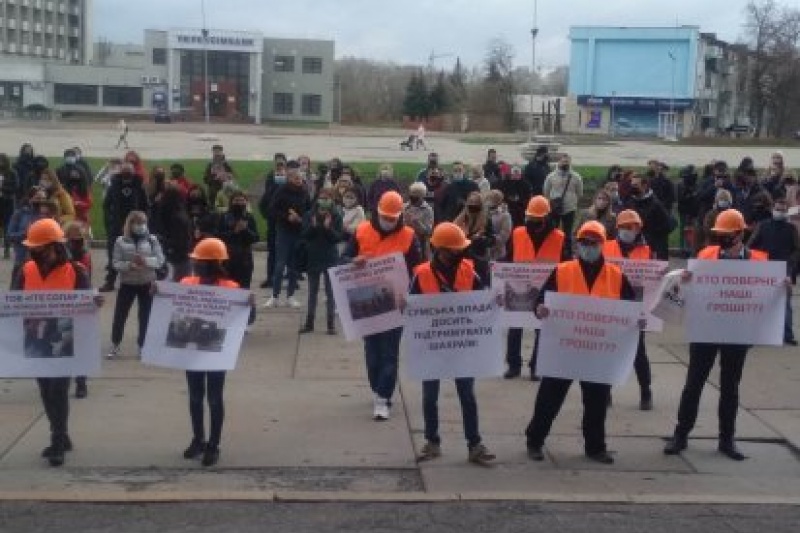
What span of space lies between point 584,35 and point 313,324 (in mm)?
99803

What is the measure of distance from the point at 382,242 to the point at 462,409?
6.26ft

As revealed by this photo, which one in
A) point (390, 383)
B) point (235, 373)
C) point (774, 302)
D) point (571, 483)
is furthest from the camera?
point (235, 373)

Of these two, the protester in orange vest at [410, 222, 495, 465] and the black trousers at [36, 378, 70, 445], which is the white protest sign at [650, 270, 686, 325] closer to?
the protester in orange vest at [410, 222, 495, 465]

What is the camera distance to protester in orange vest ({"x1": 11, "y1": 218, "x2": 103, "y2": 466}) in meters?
8.59

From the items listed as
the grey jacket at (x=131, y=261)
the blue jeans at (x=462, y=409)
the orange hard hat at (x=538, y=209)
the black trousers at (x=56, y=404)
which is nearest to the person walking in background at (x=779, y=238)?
the orange hard hat at (x=538, y=209)

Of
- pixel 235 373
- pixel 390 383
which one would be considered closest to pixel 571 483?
pixel 390 383

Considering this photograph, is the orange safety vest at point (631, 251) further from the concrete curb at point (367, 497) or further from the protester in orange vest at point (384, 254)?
the concrete curb at point (367, 497)

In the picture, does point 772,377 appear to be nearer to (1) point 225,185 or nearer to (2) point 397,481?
(2) point 397,481

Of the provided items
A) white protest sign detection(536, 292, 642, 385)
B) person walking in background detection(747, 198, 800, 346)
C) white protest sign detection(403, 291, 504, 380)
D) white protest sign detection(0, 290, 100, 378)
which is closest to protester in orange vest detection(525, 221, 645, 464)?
white protest sign detection(536, 292, 642, 385)

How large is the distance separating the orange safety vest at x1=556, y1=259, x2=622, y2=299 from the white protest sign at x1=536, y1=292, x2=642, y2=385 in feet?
0.37

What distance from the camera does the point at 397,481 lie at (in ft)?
27.8

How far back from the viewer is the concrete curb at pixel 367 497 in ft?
25.7

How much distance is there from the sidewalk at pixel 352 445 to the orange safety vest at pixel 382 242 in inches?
56.1

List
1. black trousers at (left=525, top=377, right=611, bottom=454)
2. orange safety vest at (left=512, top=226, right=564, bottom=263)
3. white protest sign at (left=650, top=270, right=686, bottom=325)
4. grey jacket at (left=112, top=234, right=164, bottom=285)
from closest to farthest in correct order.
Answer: black trousers at (left=525, top=377, right=611, bottom=454), white protest sign at (left=650, top=270, right=686, bottom=325), orange safety vest at (left=512, top=226, right=564, bottom=263), grey jacket at (left=112, top=234, right=164, bottom=285)
